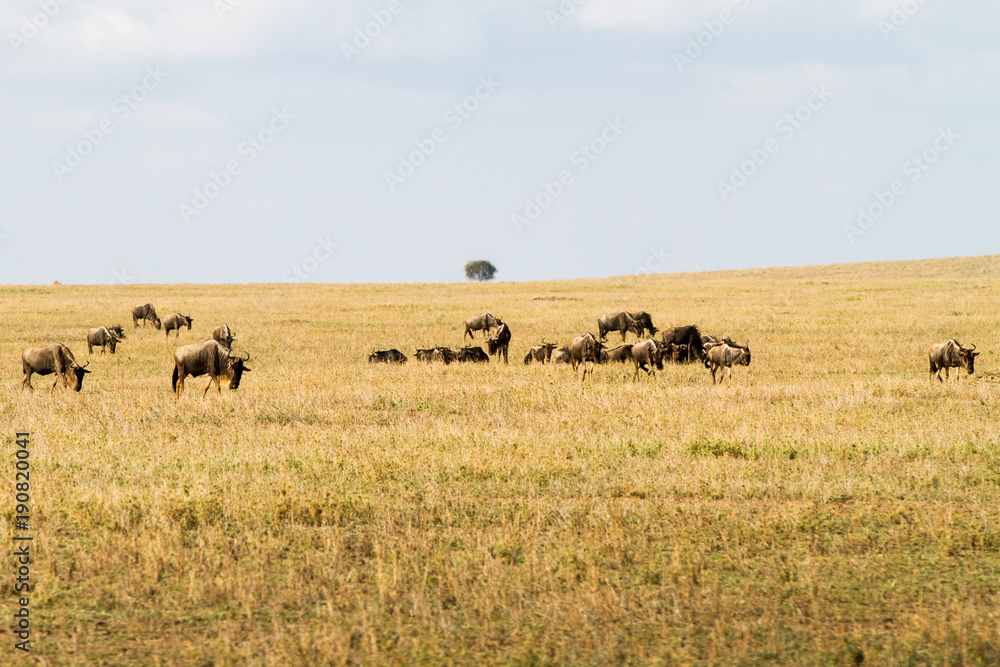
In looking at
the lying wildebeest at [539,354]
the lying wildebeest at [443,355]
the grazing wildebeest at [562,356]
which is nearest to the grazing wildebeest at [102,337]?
the lying wildebeest at [443,355]

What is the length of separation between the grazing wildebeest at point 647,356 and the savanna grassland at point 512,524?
3.82 metres

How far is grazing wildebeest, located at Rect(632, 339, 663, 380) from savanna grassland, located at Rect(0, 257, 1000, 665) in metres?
3.82

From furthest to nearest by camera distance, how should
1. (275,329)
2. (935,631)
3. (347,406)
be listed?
1. (275,329)
2. (347,406)
3. (935,631)

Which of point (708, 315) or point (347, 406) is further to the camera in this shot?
point (708, 315)

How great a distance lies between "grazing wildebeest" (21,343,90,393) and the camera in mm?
19906

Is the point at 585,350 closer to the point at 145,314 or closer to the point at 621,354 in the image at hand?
the point at 621,354

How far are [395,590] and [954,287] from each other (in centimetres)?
5972

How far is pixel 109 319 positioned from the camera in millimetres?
43156

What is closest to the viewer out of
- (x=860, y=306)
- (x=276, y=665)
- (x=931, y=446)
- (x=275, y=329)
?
(x=276, y=665)

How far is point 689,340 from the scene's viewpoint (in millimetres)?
27078

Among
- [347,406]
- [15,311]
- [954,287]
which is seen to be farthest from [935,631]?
[954,287]

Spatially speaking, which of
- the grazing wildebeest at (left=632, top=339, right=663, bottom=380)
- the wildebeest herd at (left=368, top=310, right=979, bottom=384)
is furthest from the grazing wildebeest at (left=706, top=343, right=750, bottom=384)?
the grazing wildebeest at (left=632, top=339, right=663, bottom=380)

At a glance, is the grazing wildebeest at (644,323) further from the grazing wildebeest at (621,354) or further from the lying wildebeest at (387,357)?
the lying wildebeest at (387,357)

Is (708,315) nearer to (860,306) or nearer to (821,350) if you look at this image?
(860,306)
